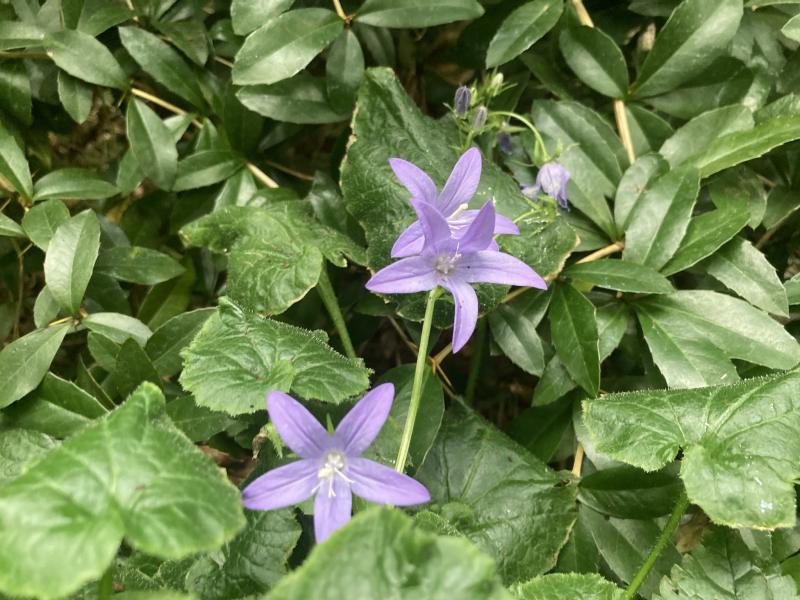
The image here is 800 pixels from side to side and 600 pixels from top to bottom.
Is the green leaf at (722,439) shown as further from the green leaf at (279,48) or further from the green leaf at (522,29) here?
the green leaf at (279,48)

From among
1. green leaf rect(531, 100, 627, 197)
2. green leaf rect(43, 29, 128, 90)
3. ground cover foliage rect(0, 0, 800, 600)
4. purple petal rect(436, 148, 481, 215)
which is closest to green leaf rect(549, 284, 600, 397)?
ground cover foliage rect(0, 0, 800, 600)

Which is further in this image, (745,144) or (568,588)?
(745,144)

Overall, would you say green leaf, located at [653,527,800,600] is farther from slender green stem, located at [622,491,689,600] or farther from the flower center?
the flower center

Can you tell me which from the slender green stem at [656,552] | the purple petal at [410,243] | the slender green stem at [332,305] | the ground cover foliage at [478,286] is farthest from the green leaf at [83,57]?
the slender green stem at [656,552]

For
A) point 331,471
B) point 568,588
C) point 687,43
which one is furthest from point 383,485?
point 687,43

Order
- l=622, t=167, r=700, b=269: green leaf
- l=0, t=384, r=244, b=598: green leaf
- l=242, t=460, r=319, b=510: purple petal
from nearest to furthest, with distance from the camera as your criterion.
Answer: l=0, t=384, r=244, b=598: green leaf
l=242, t=460, r=319, b=510: purple petal
l=622, t=167, r=700, b=269: green leaf

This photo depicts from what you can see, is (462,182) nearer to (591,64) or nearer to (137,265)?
(591,64)
